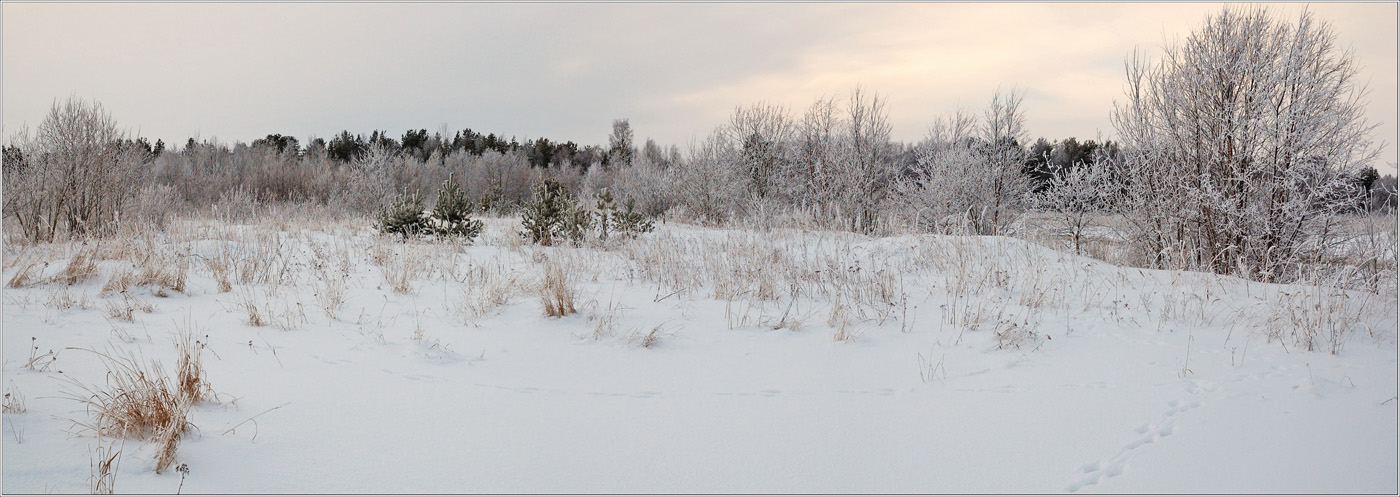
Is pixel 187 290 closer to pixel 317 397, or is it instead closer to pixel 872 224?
pixel 317 397

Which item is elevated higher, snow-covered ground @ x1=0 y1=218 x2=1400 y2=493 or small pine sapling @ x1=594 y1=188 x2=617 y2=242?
small pine sapling @ x1=594 y1=188 x2=617 y2=242

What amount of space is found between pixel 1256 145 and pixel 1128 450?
6.97m

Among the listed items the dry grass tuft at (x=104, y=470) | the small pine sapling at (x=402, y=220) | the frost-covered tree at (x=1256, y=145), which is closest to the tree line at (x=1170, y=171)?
the frost-covered tree at (x=1256, y=145)

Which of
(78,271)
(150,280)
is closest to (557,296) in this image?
(150,280)

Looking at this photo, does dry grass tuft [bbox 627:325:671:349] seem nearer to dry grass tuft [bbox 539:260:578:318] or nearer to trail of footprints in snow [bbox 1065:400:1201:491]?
dry grass tuft [bbox 539:260:578:318]

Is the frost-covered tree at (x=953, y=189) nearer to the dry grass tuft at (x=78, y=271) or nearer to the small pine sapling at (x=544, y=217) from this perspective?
the small pine sapling at (x=544, y=217)

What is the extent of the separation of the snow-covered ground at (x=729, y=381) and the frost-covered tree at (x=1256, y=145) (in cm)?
255

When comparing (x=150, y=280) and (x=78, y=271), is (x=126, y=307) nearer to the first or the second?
(x=150, y=280)

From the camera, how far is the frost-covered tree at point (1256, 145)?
25.5 ft

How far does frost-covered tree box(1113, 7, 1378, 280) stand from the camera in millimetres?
7766

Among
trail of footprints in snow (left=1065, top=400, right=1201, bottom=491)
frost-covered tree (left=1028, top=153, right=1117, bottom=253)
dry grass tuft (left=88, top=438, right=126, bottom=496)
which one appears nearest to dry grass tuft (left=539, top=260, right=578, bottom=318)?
dry grass tuft (left=88, top=438, right=126, bottom=496)

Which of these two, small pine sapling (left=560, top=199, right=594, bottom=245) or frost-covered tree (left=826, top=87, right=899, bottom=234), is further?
frost-covered tree (left=826, top=87, right=899, bottom=234)

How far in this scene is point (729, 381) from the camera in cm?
393

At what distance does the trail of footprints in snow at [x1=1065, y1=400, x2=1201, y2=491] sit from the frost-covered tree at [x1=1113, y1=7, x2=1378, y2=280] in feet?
15.5
